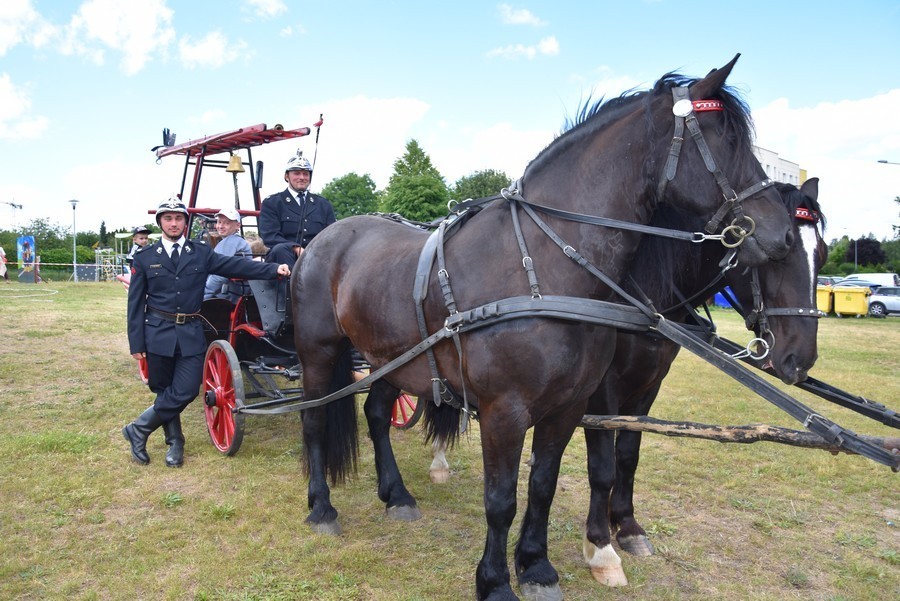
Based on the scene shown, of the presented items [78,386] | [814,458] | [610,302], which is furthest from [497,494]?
[78,386]

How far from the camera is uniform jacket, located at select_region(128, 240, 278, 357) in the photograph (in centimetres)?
502

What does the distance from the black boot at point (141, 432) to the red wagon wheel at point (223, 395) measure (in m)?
0.49

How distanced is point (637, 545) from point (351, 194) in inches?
2430

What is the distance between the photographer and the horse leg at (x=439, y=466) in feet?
16.5

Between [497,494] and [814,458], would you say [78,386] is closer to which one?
[497,494]

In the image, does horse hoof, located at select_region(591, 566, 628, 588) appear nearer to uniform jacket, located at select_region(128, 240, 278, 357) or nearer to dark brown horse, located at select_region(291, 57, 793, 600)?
dark brown horse, located at select_region(291, 57, 793, 600)

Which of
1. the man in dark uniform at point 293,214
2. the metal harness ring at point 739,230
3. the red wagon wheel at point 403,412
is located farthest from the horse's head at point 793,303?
the red wagon wheel at point 403,412

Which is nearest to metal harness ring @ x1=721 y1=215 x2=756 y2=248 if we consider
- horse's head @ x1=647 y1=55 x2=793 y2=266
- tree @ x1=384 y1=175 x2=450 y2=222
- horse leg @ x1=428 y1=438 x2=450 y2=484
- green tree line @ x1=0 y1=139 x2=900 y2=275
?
horse's head @ x1=647 y1=55 x2=793 y2=266

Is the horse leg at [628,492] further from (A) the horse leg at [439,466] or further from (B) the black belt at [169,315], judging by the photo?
(B) the black belt at [169,315]

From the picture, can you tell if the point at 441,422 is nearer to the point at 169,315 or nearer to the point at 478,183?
the point at 169,315

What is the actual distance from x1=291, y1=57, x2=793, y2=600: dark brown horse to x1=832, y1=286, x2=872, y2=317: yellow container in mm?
24087

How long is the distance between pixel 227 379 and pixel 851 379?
9100 millimetres

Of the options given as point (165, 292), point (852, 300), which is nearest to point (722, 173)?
point (165, 292)

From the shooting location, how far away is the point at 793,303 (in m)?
2.55
